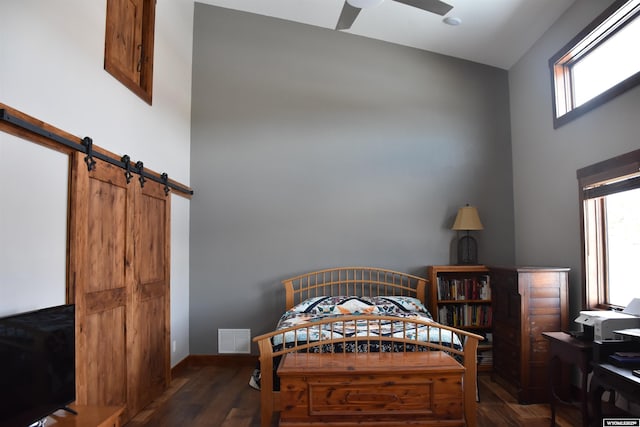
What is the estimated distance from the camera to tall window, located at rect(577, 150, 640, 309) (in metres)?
3.00

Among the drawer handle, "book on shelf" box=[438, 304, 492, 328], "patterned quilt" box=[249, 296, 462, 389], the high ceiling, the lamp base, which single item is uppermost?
the high ceiling

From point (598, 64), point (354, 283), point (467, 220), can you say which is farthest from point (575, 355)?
point (354, 283)

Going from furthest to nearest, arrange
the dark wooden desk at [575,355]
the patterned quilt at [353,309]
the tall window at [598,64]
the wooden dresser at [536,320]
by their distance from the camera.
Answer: the patterned quilt at [353,309] → the wooden dresser at [536,320] → the tall window at [598,64] → the dark wooden desk at [575,355]

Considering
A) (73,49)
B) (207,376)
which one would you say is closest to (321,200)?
(207,376)

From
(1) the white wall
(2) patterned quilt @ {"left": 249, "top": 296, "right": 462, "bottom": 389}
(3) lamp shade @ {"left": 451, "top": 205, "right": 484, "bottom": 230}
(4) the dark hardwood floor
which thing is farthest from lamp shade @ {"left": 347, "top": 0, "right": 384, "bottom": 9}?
(4) the dark hardwood floor

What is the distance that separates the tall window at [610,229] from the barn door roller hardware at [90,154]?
3.50 meters

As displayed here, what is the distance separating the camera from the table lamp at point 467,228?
4.57 meters

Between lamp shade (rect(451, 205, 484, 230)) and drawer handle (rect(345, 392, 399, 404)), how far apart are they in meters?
2.36

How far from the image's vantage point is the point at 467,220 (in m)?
4.58

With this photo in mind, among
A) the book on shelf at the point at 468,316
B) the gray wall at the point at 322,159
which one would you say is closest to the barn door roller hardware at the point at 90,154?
the gray wall at the point at 322,159

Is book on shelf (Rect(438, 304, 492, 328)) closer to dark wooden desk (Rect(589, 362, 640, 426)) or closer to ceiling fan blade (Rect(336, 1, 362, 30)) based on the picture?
dark wooden desk (Rect(589, 362, 640, 426))

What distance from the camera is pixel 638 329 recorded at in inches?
99.7

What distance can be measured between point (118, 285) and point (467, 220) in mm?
3383

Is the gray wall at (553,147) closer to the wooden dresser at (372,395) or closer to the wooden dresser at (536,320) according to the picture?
the wooden dresser at (536,320)
